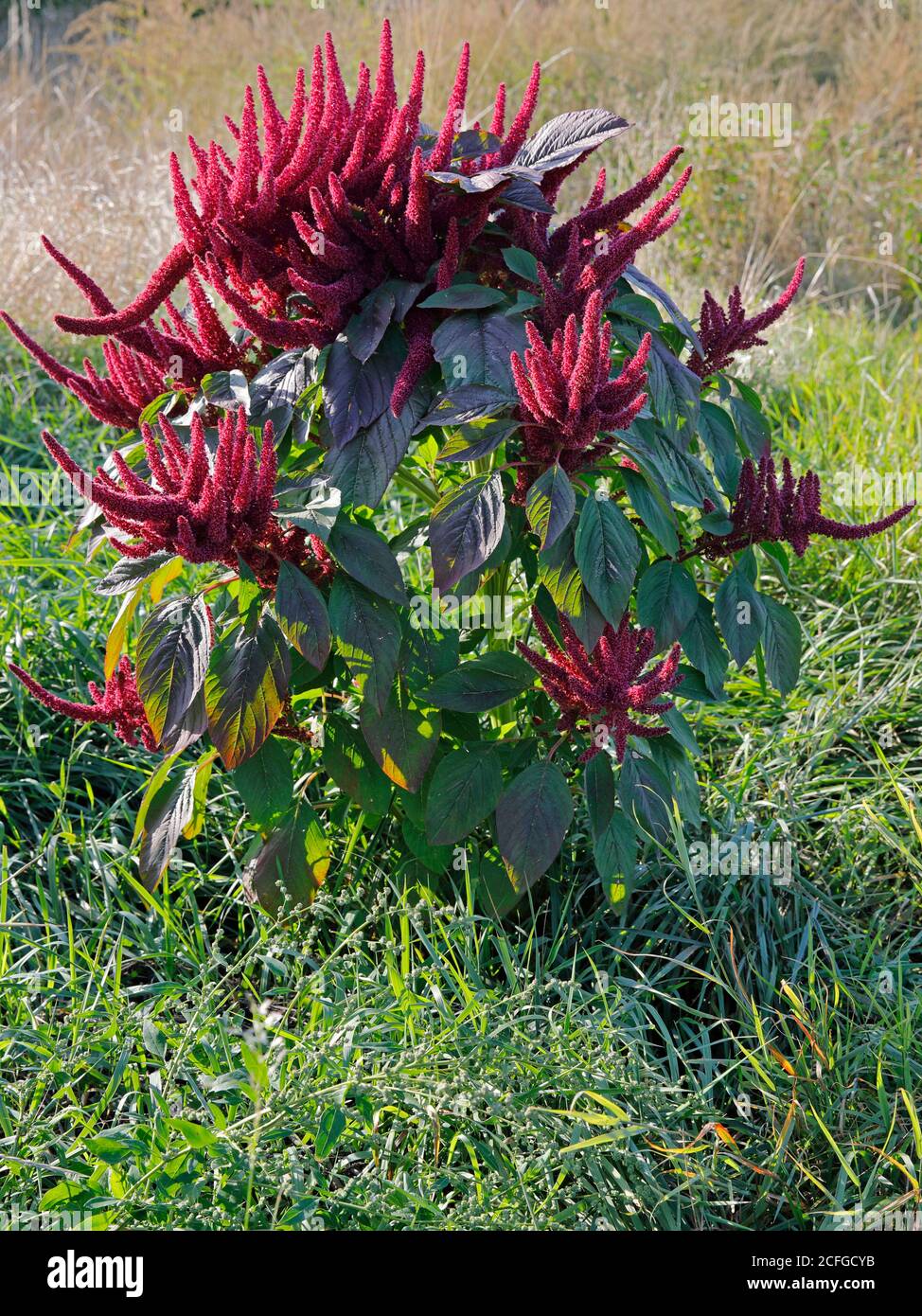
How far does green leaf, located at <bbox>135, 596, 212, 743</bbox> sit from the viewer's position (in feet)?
5.52

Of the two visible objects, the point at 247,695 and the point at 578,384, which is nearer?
the point at 578,384

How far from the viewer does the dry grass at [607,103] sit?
5.77 metres

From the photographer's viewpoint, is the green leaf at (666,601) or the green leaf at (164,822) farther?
the green leaf at (164,822)

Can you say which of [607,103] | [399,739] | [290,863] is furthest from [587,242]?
[607,103]

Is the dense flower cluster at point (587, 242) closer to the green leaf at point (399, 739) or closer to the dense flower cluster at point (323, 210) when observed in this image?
the dense flower cluster at point (323, 210)

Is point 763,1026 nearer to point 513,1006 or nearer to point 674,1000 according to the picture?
point 674,1000

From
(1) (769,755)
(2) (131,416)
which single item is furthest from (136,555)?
(1) (769,755)

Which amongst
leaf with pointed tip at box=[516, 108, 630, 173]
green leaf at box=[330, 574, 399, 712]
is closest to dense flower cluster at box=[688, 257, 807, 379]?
leaf with pointed tip at box=[516, 108, 630, 173]

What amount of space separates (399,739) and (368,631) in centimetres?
24

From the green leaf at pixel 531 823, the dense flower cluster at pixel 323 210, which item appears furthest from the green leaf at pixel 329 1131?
the dense flower cluster at pixel 323 210

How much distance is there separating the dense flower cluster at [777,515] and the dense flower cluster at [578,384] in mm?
372

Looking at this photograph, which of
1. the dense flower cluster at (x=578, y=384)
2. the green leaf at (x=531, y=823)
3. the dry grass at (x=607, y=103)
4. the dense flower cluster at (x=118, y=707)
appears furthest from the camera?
the dry grass at (x=607, y=103)

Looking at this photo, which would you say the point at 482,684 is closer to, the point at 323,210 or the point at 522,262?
the point at 522,262

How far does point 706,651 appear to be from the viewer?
2016 mm
